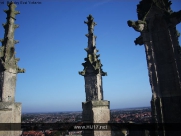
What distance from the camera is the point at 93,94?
495 cm

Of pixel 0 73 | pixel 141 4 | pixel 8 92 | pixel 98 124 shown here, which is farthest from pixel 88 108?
pixel 141 4

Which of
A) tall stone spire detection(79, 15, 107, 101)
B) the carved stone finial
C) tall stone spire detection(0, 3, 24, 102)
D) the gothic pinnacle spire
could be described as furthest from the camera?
the carved stone finial

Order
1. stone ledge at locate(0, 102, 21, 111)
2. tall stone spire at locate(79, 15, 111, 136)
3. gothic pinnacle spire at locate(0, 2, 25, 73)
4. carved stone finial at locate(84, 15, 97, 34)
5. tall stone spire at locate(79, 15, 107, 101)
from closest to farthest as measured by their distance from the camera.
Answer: stone ledge at locate(0, 102, 21, 111) → gothic pinnacle spire at locate(0, 2, 25, 73) → tall stone spire at locate(79, 15, 111, 136) → tall stone spire at locate(79, 15, 107, 101) → carved stone finial at locate(84, 15, 97, 34)

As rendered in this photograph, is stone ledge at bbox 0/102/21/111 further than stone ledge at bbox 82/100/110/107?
No

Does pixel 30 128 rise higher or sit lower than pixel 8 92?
lower

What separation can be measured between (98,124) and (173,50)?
13.7ft

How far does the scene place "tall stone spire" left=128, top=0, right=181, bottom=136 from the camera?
5.95 metres

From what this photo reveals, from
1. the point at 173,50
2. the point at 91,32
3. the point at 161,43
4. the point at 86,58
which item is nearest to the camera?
the point at 86,58

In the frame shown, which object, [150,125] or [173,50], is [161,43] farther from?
[150,125]

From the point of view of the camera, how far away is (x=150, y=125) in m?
5.57

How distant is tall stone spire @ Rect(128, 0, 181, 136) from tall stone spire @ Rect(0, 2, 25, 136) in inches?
177

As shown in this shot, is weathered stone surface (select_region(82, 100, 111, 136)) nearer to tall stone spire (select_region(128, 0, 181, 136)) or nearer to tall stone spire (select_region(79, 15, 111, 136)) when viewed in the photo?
tall stone spire (select_region(79, 15, 111, 136))

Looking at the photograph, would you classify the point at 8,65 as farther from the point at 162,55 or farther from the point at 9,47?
the point at 162,55

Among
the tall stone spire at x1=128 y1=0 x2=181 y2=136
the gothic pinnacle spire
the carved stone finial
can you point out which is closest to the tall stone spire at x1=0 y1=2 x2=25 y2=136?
the gothic pinnacle spire
